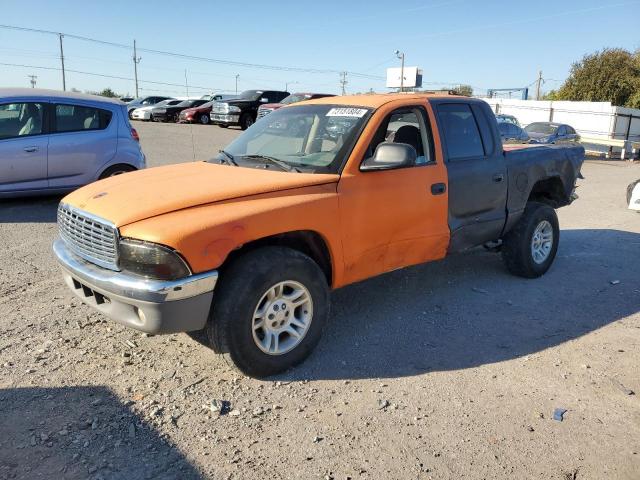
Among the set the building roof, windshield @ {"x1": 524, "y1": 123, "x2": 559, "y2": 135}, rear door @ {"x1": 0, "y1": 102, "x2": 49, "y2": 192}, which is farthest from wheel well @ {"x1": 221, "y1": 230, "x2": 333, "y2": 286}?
windshield @ {"x1": 524, "y1": 123, "x2": 559, "y2": 135}

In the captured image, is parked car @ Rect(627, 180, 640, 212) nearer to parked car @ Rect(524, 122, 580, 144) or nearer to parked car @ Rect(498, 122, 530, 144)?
parked car @ Rect(498, 122, 530, 144)

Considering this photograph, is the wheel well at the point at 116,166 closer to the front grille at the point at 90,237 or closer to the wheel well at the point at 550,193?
the front grille at the point at 90,237

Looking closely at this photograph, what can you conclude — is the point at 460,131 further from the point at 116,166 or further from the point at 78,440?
the point at 116,166

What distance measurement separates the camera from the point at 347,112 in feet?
14.4

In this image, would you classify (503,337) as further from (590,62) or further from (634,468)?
(590,62)

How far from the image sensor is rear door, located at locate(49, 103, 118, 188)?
25.5 feet

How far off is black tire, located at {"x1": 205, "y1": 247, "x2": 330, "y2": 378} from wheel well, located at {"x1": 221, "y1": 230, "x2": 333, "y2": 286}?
93 mm

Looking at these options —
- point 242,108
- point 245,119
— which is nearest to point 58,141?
point 242,108

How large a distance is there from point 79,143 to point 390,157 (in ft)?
18.8

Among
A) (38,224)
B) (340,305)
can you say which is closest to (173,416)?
(340,305)

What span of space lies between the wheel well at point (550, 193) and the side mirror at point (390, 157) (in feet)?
9.03

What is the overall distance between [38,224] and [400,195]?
538cm

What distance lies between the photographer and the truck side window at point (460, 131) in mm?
4836

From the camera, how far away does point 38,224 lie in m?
7.24
